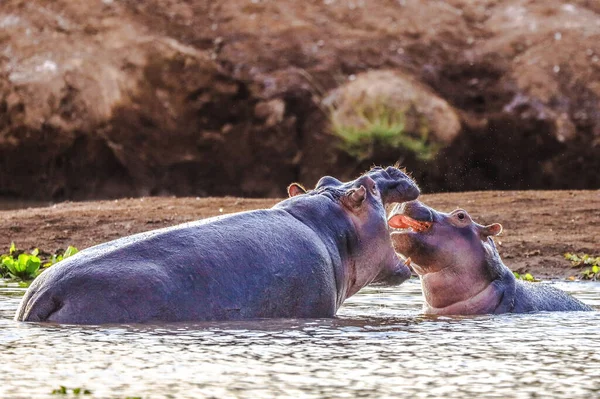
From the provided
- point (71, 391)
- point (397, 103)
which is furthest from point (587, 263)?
point (397, 103)

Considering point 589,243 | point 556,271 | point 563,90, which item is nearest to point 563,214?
point 589,243

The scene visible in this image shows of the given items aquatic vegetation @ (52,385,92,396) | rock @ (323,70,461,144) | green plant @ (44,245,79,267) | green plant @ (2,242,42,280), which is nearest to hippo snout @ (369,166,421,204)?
aquatic vegetation @ (52,385,92,396)

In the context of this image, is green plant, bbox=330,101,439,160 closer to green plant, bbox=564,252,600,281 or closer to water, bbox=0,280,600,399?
green plant, bbox=564,252,600,281

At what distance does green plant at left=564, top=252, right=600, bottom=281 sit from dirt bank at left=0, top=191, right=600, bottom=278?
8 cm

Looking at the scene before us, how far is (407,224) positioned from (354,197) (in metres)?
0.52

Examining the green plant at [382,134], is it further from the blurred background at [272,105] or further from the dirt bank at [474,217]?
the dirt bank at [474,217]

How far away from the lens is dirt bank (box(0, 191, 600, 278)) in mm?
11031

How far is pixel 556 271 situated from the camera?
10.1 meters

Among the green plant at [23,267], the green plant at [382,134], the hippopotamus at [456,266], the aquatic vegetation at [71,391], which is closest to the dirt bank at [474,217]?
the green plant at [23,267]

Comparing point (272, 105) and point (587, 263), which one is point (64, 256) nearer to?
point (587, 263)

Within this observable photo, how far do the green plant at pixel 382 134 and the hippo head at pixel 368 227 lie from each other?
1118 cm

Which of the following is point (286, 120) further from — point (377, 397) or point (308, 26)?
point (377, 397)

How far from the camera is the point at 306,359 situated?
418 cm

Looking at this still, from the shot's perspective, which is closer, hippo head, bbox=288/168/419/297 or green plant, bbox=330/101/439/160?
hippo head, bbox=288/168/419/297
